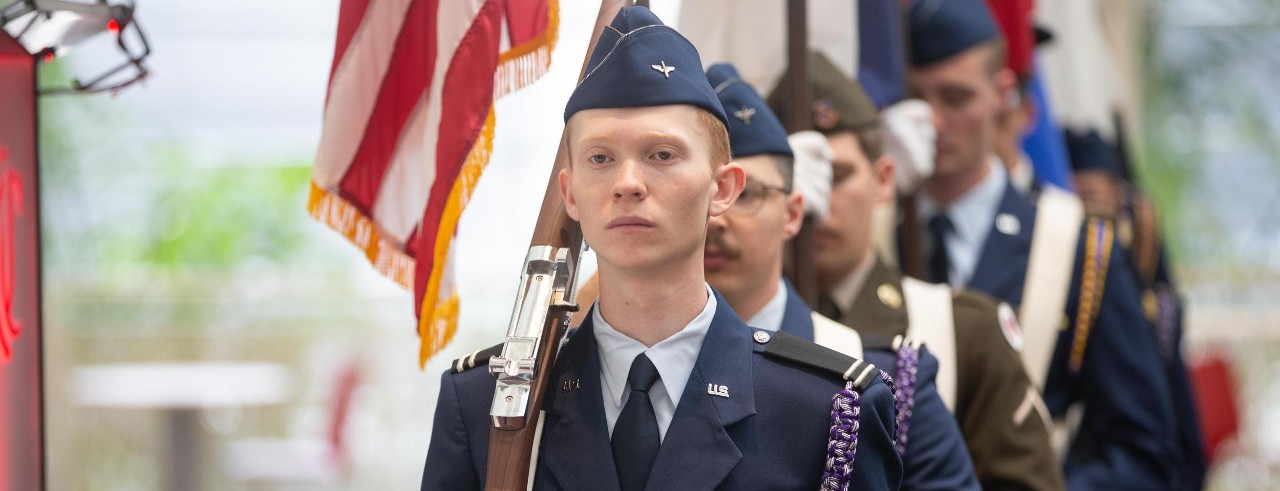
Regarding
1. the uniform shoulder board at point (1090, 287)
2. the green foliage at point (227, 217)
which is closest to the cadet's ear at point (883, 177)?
the uniform shoulder board at point (1090, 287)

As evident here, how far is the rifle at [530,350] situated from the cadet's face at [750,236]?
21.1 inches

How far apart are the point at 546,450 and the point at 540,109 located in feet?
1.92

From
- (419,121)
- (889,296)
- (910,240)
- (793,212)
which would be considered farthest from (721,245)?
(910,240)

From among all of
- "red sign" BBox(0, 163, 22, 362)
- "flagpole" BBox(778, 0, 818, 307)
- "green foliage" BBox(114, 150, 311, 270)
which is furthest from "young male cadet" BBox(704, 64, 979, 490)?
"green foliage" BBox(114, 150, 311, 270)

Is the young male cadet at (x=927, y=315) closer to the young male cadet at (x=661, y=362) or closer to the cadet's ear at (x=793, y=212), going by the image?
the cadet's ear at (x=793, y=212)

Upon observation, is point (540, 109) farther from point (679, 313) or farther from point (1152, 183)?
point (1152, 183)

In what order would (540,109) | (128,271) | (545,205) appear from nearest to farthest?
(545,205)
(540,109)
(128,271)

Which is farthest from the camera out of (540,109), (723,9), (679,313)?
(723,9)

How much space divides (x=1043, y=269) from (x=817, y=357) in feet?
6.91

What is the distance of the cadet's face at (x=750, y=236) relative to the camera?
7.73 ft

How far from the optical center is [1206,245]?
9172mm

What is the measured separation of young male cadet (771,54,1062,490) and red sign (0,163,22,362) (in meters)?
1.42

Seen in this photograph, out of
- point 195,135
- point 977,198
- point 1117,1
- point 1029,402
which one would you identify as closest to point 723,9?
point 1029,402

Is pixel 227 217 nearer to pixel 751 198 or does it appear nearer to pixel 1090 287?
pixel 1090 287
